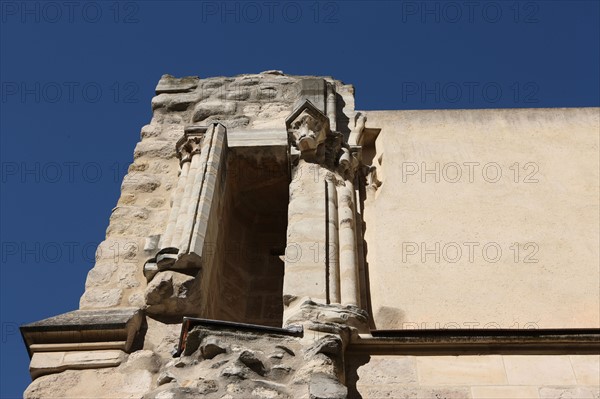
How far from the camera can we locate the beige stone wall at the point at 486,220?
19.9 feet

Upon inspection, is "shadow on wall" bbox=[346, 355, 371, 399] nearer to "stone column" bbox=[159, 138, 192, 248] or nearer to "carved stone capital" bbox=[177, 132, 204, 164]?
"stone column" bbox=[159, 138, 192, 248]

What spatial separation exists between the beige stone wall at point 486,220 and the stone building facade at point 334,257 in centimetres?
2

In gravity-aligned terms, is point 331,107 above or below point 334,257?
above

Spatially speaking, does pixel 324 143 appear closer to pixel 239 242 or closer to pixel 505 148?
pixel 239 242

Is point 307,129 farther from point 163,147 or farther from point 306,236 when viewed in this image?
point 163,147

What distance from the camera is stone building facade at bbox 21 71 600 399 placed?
16.4 feet

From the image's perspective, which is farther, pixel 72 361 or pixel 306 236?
pixel 306 236

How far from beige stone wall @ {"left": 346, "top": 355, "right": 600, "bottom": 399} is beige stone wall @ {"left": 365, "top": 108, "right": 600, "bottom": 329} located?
0.76 meters

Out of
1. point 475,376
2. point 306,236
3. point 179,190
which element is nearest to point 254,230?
point 179,190

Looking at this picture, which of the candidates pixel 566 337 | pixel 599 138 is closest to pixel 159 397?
pixel 566 337

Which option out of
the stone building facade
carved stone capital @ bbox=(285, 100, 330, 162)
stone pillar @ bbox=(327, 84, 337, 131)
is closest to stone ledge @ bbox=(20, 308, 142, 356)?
the stone building facade

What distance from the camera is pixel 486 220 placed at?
681cm

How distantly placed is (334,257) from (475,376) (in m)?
1.29

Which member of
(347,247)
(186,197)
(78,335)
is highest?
(186,197)
